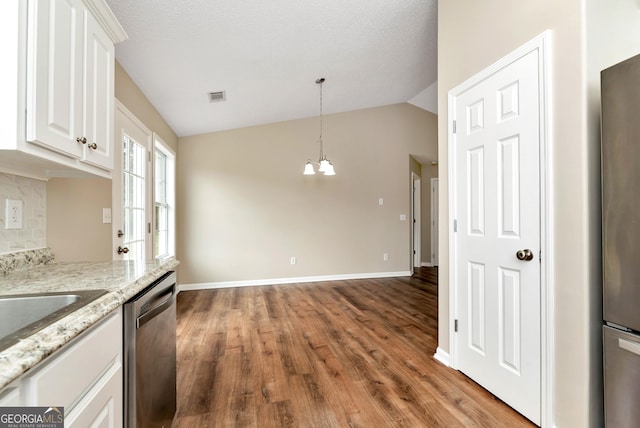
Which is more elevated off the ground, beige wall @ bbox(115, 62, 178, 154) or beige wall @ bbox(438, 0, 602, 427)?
beige wall @ bbox(115, 62, 178, 154)

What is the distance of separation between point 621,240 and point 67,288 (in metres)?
2.08

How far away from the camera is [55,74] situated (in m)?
1.12

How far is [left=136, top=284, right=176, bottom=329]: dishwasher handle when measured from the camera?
3.57 ft

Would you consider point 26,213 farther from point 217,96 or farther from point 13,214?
point 217,96

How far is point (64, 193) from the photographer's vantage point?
5.81 feet

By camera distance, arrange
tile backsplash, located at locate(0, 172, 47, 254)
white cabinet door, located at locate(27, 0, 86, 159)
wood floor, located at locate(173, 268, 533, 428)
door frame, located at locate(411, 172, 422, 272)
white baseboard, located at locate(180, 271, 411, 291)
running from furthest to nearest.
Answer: door frame, located at locate(411, 172, 422, 272) < white baseboard, located at locate(180, 271, 411, 291) < wood floor, located at locate(173, 268, 533, 428) < tile backsplash, located at locate(0, 172, 47, 254) < white cabinet door, located at locate(27, 0, 86, 159)

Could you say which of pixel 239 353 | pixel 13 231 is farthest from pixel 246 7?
pixel 239 353

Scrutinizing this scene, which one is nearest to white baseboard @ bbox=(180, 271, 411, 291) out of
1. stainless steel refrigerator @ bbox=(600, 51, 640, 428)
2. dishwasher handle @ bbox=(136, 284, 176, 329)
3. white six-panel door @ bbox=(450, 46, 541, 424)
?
white six-panel door @ bbox=(450, 46, 541, 424)

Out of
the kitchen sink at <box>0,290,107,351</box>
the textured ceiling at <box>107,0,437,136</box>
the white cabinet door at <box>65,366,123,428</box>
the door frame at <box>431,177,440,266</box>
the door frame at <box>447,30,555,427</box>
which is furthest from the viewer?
the door frame at <box>431,177,440,266</box>

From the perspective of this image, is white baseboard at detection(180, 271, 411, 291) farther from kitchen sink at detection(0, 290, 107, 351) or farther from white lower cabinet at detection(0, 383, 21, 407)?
white lower cabinet at detection(0, 383, 21, 407)

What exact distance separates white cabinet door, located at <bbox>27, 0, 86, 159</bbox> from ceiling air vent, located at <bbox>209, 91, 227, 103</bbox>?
2101 mm

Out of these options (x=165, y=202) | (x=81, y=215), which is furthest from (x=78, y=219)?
(x=165, y=202)

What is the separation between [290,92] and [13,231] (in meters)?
3.12

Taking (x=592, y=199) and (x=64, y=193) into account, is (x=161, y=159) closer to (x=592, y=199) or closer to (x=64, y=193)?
(x=64, y=193)
